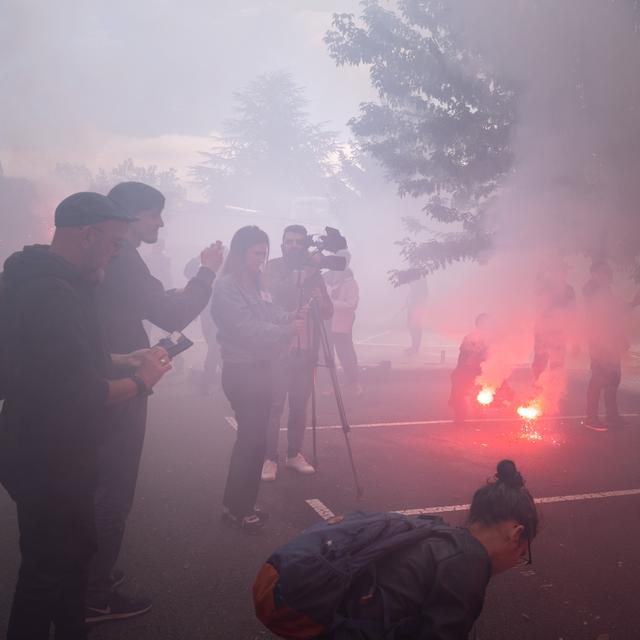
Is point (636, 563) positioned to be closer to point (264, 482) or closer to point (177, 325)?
point (264, 482)

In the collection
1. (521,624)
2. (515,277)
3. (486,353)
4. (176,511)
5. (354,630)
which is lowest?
(521,624)

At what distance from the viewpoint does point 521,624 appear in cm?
292

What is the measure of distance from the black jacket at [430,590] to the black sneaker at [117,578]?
1.90 meters

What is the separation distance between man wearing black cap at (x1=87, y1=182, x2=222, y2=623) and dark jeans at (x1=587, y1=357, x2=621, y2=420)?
5.65m

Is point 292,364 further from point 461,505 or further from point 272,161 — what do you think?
point 272,161

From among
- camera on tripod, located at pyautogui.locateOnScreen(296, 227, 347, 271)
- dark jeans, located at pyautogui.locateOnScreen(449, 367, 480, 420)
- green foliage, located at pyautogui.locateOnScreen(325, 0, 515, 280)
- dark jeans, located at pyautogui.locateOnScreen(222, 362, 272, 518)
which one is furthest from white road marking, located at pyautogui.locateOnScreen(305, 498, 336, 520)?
green foliage, located at pyautogui.locateOnScreen(325, 0, 515, 280)

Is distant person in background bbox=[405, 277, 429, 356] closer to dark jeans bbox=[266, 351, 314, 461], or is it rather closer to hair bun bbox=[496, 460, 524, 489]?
dark jeans bbox=[266, 351, 314, 461]

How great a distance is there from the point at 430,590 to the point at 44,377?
4.81 feet

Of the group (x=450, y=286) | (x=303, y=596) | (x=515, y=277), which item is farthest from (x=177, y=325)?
(x=450, y=286)

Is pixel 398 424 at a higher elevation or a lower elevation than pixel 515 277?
lower

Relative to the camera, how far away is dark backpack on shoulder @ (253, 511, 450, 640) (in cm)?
170

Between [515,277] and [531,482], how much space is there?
41.7 ft

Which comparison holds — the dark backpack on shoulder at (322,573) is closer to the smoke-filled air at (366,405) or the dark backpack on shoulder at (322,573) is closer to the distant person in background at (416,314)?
the smoke-filled air at (366,405)

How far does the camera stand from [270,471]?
487 centimetres
